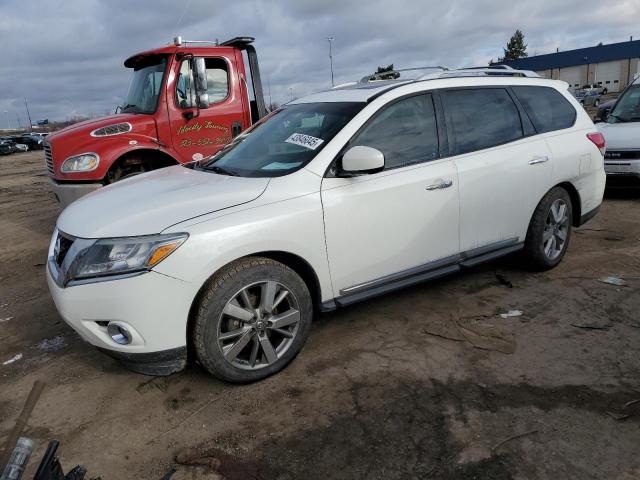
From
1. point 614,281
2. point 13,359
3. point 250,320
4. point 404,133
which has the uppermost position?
point 404,133

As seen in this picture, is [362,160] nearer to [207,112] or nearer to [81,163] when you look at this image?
[207,112]

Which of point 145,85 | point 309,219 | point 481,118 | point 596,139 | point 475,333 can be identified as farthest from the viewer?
point 145,85

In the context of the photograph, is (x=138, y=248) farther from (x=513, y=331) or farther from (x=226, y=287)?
(x=513, y=331)

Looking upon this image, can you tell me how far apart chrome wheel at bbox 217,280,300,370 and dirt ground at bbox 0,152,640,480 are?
186 mm

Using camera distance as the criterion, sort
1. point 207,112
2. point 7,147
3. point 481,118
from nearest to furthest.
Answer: point 481,118, point 207,112, point 7,147

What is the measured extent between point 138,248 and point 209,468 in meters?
1.19

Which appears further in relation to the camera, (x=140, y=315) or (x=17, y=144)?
(x=17, y=144)

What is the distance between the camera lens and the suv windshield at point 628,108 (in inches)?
318

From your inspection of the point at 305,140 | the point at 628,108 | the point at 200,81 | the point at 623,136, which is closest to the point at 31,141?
the point at 200,81

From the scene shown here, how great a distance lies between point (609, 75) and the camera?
72750 millimetres

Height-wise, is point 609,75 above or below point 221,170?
above

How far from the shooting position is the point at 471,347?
3.43 meters

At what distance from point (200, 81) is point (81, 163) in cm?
176

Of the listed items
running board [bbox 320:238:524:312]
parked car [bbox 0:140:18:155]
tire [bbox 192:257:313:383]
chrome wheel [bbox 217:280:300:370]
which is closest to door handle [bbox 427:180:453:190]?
running board [bbox 320:238:524:312]
